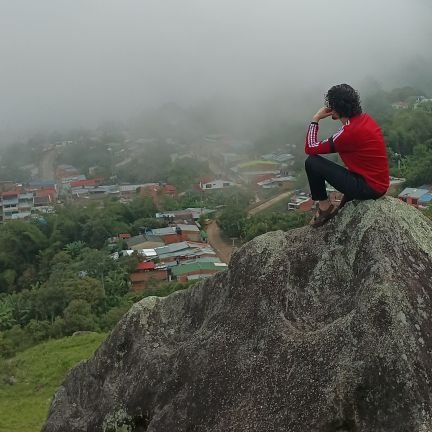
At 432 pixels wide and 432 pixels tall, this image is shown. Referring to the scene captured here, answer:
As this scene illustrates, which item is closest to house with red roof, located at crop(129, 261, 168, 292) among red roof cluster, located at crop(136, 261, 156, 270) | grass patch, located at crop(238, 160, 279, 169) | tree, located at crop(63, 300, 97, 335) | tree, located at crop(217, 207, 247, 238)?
red roof cluster, located at crop(136, 261, 156, 270)

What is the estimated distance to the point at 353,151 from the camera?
683cm

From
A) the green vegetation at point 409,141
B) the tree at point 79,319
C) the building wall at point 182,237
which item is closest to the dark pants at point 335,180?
the tree at point 79,319

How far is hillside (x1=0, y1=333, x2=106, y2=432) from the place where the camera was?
15.5 metres

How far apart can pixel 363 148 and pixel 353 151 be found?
→ 0.36ft

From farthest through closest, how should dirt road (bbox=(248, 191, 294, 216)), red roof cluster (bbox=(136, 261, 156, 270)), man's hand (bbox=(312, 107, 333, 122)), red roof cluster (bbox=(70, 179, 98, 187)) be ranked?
1. red roof cluster (bbox=(70, 179, 98, 187))
2. dirt road (bbox=(248, 191, 294, 216))
3. red roof cluster (bbox=(136, 261, 156, 270))
4. man's hand (bbox=(312, 107, 333, 122))

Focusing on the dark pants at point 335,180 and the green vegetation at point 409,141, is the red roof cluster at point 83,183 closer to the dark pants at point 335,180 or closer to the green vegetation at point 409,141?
the green vegetation at point 409,141

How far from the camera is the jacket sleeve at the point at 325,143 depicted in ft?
22.3

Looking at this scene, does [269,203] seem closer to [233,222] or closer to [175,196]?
[175,196]

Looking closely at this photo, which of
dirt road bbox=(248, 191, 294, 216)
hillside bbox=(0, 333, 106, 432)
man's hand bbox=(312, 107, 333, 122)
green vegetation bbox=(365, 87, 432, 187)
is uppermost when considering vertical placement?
man's hand bbox=(312, 107, 333, 122)

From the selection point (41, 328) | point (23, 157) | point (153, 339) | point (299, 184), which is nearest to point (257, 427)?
point (153, 339)

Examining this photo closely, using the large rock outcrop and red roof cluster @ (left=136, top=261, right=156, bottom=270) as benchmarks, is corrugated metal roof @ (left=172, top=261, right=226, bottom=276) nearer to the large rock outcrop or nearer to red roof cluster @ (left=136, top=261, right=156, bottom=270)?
red roof cluster @ (left=136, top=261, right=156, bottom=270)

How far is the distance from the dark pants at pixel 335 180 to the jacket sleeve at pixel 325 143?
114mm

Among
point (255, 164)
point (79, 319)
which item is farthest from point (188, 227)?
point (255, 164)

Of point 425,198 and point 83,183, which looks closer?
point 425,198
